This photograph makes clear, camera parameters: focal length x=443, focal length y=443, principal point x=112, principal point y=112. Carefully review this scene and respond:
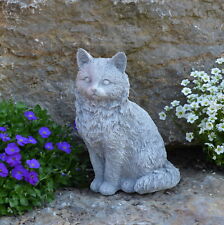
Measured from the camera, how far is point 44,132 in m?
2.96

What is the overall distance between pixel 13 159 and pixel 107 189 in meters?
0.66

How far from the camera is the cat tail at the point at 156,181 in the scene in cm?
292

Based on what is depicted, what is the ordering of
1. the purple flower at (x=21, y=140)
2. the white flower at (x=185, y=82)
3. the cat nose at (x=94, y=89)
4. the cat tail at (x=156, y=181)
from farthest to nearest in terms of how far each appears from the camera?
the white flower at (x=185, y=82) → the cat tail at (x=156, y=181) → the purple flower at (x=21, y=140) → the cat nose at (x=94, y=89)

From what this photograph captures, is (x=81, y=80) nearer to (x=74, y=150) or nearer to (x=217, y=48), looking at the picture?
(x=74, y=150)

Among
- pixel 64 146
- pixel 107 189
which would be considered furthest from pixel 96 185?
pixel 64 146

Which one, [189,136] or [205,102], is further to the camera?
[189,136]

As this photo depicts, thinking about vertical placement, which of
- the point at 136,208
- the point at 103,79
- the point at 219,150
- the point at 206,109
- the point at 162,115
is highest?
the point at 103,79

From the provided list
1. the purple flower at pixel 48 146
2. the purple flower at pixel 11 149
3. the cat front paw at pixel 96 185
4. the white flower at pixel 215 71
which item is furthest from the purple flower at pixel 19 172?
the white flower at pixel 215 71

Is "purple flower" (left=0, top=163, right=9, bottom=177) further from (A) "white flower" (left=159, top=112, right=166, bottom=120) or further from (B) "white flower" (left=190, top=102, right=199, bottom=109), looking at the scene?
(B) "white flower" (left=190, top=102, right=199, bottom=109)

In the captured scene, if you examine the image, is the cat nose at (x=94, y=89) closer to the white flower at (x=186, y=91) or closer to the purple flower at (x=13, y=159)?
the purple flower at (x=13, y=159)

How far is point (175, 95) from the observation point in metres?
3.42

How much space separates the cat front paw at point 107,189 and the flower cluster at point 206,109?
0.65 metres

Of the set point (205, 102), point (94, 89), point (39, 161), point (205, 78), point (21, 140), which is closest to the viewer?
point (94, 89)

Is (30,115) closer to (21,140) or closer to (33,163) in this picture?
(21,140)
